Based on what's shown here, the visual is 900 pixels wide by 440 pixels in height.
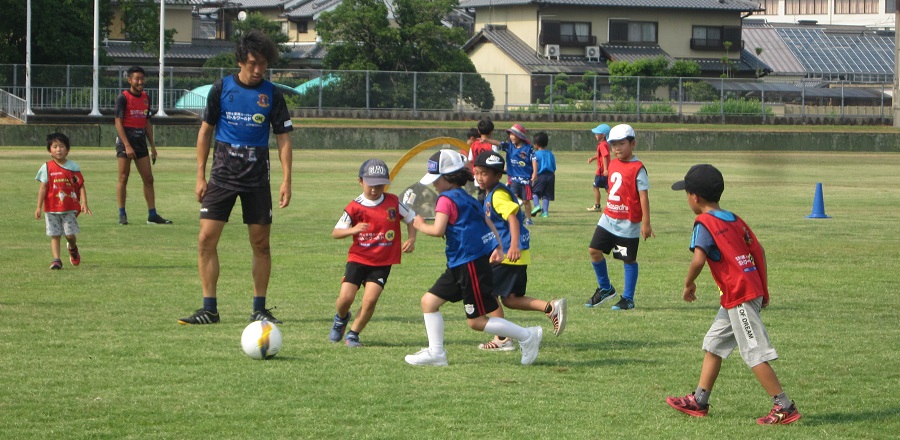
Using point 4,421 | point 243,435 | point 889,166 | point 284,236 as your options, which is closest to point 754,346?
point 243,435

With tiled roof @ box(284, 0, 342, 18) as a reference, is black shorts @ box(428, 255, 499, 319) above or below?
below

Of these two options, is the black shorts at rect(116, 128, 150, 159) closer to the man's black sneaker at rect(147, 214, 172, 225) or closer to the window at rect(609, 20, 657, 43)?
the man's black sneaker at rect(147, 214, 172, 225)

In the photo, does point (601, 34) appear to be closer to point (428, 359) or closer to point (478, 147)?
point (478, 147)

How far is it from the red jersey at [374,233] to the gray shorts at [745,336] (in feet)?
8.55

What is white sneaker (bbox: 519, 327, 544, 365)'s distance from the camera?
7.64 metres

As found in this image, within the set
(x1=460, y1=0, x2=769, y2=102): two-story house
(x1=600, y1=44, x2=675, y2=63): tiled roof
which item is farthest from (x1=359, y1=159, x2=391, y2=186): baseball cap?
(x1=600, y1=44, x2=675, y2=63): tiled roof

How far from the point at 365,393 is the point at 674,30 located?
67.5m

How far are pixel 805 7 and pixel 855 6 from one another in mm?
6465

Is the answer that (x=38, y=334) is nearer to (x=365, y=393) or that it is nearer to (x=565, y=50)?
(x=365, y=393)

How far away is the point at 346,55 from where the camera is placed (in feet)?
191

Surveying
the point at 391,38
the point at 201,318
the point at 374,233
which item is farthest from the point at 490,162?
the point at 391,38

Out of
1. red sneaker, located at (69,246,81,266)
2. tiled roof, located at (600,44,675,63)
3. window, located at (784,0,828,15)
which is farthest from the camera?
window, located at (784,0,828,15)

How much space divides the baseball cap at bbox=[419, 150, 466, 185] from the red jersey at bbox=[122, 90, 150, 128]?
9343mm

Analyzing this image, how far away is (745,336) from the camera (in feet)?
20.2
